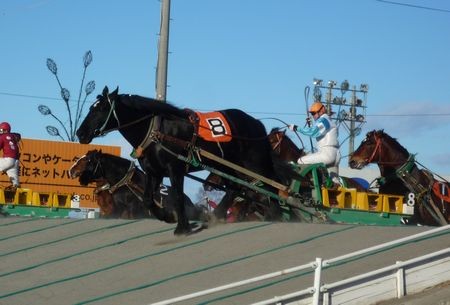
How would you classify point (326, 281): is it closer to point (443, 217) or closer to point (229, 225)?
point (229, 225)

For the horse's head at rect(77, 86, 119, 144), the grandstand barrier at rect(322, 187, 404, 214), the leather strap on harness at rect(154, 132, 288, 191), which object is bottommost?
the grandstand barrier at rect(322, 187, 404, 214)

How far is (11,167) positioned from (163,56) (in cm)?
439

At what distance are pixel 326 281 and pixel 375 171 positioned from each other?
107 ft

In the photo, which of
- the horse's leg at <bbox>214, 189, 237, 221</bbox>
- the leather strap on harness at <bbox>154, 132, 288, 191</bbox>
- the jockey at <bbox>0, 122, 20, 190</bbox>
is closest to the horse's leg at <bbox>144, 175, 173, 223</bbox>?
the leather strap on harness at <bbox>154, 132, 288, 191</bbox>

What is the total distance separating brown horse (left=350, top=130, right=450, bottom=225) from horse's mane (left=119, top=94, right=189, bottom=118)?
17.6ft

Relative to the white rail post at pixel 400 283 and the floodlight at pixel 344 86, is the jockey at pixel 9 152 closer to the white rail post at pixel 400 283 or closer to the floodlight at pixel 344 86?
the white rail post at pixel 400 283

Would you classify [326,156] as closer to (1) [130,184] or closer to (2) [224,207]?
(2) [224,207]

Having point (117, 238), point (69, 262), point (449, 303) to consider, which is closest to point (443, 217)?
point (117, 238)

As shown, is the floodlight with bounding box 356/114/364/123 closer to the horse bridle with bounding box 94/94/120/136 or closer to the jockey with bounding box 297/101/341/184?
the jockey with bounding box 297/101/341/184

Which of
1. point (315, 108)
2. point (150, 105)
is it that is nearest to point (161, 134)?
point (150, 105)

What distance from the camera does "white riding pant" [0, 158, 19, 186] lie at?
730 inches

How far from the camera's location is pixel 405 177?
53.8 feet

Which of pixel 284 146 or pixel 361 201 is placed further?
pixel 284 146

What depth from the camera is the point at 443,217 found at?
1631 cm
